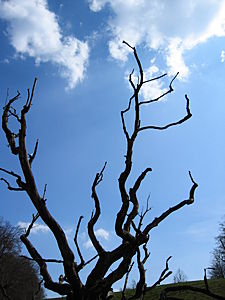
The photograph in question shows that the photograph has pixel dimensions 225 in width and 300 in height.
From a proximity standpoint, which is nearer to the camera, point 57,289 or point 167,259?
point 57,289

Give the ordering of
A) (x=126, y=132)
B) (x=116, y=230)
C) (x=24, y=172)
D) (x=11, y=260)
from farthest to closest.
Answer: (x=11, y=260) → (x=126, y=132) → (x=24, y=172) → (x=116, y=230)

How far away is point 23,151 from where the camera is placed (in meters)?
3.12

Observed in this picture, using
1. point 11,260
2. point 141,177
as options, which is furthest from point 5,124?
point 11,260

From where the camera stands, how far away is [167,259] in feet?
10.8

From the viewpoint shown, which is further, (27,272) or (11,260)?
(27,272)

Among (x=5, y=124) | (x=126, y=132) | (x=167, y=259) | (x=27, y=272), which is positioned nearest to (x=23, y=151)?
(x=5, y=124)

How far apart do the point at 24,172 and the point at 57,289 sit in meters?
1.07

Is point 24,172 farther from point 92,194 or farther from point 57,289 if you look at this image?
point 57,289

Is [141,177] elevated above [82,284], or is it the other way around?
[141,177]

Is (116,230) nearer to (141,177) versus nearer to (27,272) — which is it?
(141,177)

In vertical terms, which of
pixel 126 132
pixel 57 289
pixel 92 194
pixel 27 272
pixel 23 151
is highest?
pixel 27 272

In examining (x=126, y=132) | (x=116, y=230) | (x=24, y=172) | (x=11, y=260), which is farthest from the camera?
(x=11, y=260)

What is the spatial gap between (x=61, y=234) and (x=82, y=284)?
455 mm

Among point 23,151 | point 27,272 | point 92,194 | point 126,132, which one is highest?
point 27,272
